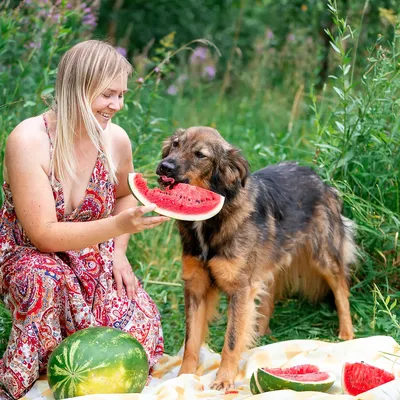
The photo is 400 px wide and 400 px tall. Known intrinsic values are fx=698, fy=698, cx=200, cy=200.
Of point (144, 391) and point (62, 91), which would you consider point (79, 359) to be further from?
point (62, 91)

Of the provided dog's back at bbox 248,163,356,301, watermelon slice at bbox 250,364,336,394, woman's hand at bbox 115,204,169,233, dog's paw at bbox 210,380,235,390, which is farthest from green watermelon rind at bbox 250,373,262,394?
dog's back at bbox 248,163,356,301

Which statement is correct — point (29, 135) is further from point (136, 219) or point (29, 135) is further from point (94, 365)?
point (94, 365)

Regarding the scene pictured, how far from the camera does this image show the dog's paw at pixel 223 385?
4109mm

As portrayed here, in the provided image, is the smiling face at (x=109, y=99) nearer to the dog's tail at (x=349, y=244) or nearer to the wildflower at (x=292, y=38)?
Answer: the dog's tail at (x=349, y=244)

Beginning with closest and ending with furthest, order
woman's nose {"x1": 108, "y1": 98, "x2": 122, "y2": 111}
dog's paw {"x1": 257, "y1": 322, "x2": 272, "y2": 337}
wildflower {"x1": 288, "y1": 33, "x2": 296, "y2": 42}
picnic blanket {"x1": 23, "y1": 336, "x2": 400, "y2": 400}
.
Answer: picnic blanket {"x1": 23, "y1": 336, "x2": 400, "y2": 400} → woman's nose {"x1": 108, "y1": 98, "x2": 122, "y2": 111} → dog's paw {"x1": 257, "y1": 322, "x2": 272, "y2": 337} → wildflower {"x1": 288, "y1": 33, "x2": 296, "y2": 42}

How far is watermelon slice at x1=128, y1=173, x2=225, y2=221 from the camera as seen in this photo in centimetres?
375

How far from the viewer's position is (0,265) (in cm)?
406

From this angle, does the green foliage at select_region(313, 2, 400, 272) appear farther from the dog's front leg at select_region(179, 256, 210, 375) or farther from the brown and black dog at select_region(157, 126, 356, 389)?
the dog's front leg at select_region(179, 256, 210, 375)

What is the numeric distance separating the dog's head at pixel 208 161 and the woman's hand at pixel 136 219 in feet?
1.40

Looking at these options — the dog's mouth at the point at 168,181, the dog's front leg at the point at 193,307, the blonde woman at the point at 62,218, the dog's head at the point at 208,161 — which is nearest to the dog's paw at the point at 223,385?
the dog's front leg at the point at 193,307

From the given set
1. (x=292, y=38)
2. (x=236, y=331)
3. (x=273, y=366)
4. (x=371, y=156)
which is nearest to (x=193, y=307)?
(x=236, y=331)

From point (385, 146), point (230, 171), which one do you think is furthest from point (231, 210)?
point (385, 146)

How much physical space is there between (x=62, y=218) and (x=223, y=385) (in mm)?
1364

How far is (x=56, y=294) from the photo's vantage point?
3902mm
